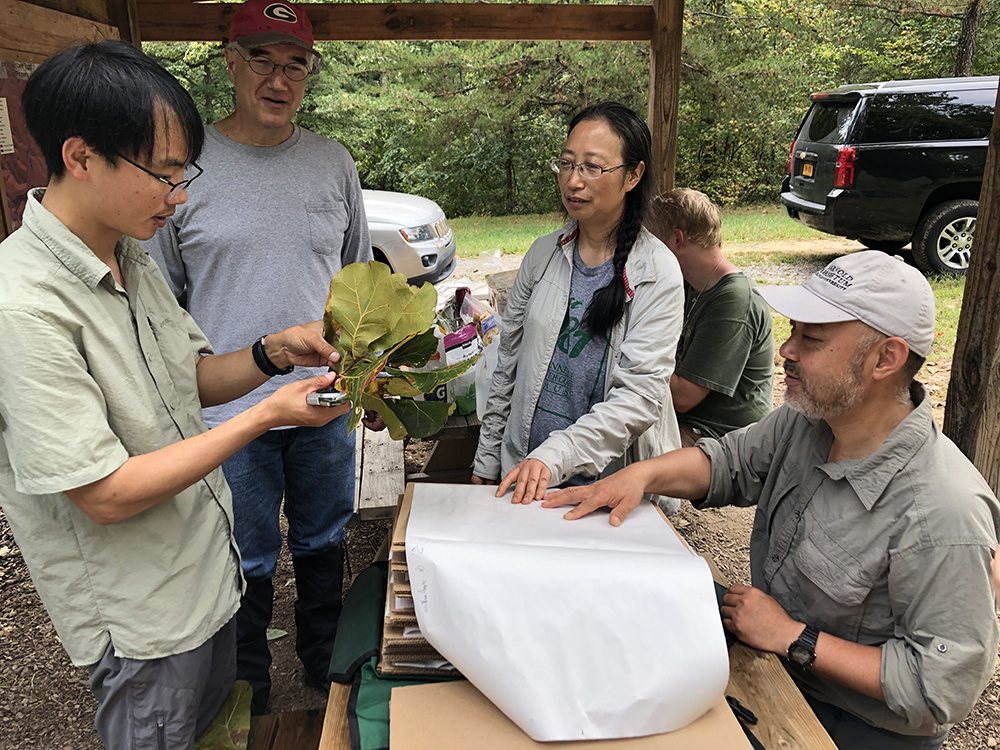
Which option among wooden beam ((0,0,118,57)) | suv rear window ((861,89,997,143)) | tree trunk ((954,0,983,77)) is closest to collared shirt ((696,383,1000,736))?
wooden beam ((0,0,118,57))

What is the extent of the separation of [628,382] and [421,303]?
0.71 meters

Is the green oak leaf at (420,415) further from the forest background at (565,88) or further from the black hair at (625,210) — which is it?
the forest background at (565,88)

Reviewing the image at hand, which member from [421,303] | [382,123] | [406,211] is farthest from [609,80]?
[421,303]

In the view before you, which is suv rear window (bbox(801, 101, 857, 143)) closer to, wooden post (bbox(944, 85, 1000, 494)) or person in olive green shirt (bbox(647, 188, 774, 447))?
person in olive green shirt (bbox(647, 188, 774, 447))

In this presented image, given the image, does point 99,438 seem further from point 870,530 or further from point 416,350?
point 870,530

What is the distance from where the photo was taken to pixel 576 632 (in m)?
1.25

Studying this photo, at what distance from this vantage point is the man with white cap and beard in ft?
4.78

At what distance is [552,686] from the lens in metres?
1.22

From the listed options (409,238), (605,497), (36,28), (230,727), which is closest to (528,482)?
(605,497)

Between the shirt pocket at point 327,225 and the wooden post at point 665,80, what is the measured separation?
7.86 feet

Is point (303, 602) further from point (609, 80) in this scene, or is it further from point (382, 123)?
point (382, 123)

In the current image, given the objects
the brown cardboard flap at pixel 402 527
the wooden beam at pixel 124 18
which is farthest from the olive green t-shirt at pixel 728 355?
the wooden beam at pixel 124 18

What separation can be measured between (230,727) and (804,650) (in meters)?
1.43

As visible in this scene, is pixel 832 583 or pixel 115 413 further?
pixel 832 583
